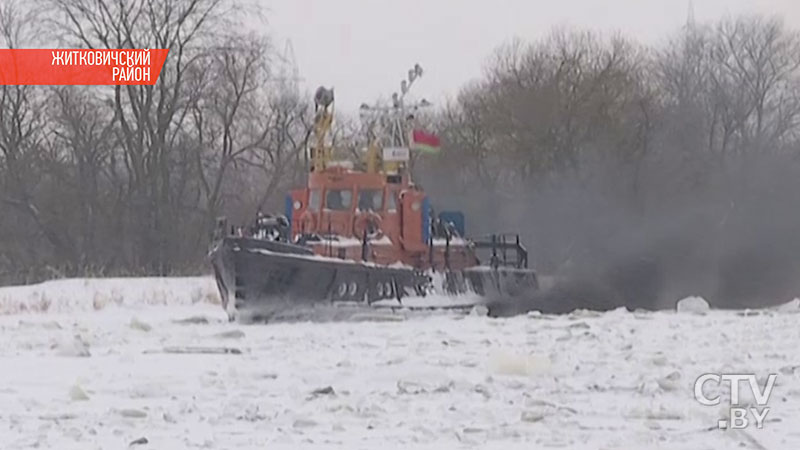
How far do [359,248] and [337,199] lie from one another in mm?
1551

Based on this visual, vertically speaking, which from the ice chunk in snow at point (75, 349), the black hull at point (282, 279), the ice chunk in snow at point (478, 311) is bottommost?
the ice chunk in snow at point (75, 349)

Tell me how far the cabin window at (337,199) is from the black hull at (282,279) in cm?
274

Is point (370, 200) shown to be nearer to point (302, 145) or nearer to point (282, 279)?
point (282, 279)

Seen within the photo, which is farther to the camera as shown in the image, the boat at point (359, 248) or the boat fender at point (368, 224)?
the boat fender at point (368, 224)

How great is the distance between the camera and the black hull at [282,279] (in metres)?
18.4

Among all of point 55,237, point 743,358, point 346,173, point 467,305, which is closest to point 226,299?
point 346,173

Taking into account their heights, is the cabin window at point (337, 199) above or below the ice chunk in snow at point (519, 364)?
above

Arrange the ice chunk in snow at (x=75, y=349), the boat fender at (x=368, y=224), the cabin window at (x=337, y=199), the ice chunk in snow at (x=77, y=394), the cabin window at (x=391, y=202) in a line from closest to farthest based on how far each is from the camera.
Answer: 1. the ice chunk in snow at (x=77, y=394)
2. the ice chunk in snow at (x=75, y=349)
3. the boat fender at (x=368, y=224)
4. the cabin window at (x=391, y=202)
5. the cabin window at (x=337, y=199)

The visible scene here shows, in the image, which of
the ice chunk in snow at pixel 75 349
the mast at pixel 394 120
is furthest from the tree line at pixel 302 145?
the ice chunk in snow at pixel 75 349

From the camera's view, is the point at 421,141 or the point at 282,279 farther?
the point at 421,141

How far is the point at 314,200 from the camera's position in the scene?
2261cm

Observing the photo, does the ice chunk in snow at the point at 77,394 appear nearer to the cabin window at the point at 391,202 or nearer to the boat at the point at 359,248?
the boat at the point at 359,248

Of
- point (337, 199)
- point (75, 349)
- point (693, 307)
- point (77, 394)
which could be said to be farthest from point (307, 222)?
point (77, 394)

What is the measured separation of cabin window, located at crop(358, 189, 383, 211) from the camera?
22297 millimetres
